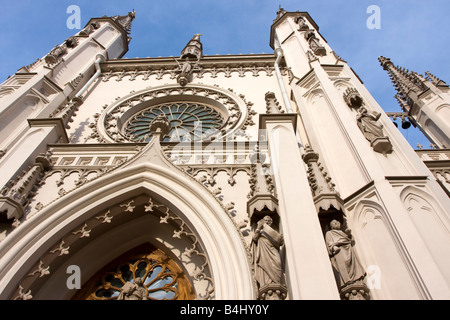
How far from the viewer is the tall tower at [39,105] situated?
6.82 meters

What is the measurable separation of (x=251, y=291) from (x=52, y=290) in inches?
137

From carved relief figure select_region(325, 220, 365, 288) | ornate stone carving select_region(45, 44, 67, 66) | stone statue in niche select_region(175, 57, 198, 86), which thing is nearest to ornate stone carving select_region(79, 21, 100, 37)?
ornate stone carving select_region(45, 44, 67, 66)

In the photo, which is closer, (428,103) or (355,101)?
(355,101)

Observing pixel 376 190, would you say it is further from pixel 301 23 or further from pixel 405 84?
pixel 301 23

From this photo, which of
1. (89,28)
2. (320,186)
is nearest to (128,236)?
(320,186)

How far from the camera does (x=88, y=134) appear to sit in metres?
9.93

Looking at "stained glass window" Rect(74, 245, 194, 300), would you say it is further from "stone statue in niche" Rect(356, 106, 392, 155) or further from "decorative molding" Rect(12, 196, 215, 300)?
"stone statue in niche" Rect(356, 106, 392, 155)

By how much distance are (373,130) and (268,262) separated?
3575mm

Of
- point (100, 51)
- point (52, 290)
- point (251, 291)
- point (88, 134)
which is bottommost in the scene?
point (251, 291)

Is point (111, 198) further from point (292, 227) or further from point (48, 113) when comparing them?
point (48, 113)


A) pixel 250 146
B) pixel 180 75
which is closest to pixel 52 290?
pixel 250 146

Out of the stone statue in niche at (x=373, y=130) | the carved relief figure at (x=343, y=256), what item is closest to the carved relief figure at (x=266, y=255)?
the carved relief figure at (x=343, y=256)

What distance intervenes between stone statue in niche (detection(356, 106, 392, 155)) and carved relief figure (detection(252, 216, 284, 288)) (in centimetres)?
275

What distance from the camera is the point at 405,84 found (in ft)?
46.5
